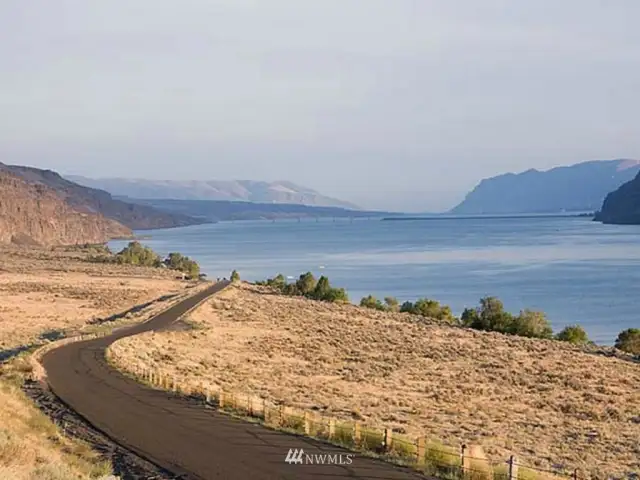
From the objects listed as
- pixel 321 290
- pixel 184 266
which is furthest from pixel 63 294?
pixel 184 266

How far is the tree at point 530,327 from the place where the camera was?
5197cm

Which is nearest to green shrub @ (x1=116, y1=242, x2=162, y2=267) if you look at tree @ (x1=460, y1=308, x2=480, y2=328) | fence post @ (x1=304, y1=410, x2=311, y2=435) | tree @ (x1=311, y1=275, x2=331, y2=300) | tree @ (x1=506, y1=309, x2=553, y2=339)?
tree @ (x1=311, y1=275, x2=331, y2=300)

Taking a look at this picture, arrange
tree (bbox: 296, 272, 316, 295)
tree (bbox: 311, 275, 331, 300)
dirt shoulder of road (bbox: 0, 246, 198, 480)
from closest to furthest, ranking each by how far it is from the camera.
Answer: dirt shoulder of road (bbox: 0, 246, 198, 480) < tree (bbox: 311, 275, 331, 300) < tree (bbox: 296, 272, 316, 295)

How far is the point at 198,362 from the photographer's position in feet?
108

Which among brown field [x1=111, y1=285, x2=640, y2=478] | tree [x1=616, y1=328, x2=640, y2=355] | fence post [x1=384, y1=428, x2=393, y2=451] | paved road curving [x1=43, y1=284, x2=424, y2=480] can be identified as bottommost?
tree [x1=616, y1=328, x2=640, y2=355]

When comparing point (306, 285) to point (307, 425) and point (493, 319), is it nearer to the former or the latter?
point (493, 319)

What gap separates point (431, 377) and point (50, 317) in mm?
27270

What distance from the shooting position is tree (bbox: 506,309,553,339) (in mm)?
51969

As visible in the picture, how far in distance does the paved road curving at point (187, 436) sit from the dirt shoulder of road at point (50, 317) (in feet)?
3.80

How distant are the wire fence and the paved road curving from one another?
16.9 inches

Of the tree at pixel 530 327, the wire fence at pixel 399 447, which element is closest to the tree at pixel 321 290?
the tree at pixel 530 327

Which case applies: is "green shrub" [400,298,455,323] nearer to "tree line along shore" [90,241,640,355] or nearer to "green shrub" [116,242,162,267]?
"tree line along shore" [90,241,640,355]

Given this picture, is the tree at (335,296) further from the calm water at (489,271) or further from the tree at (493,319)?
the tree at (493,319)

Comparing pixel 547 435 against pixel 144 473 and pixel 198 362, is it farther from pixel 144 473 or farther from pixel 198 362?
pixel 198 362
